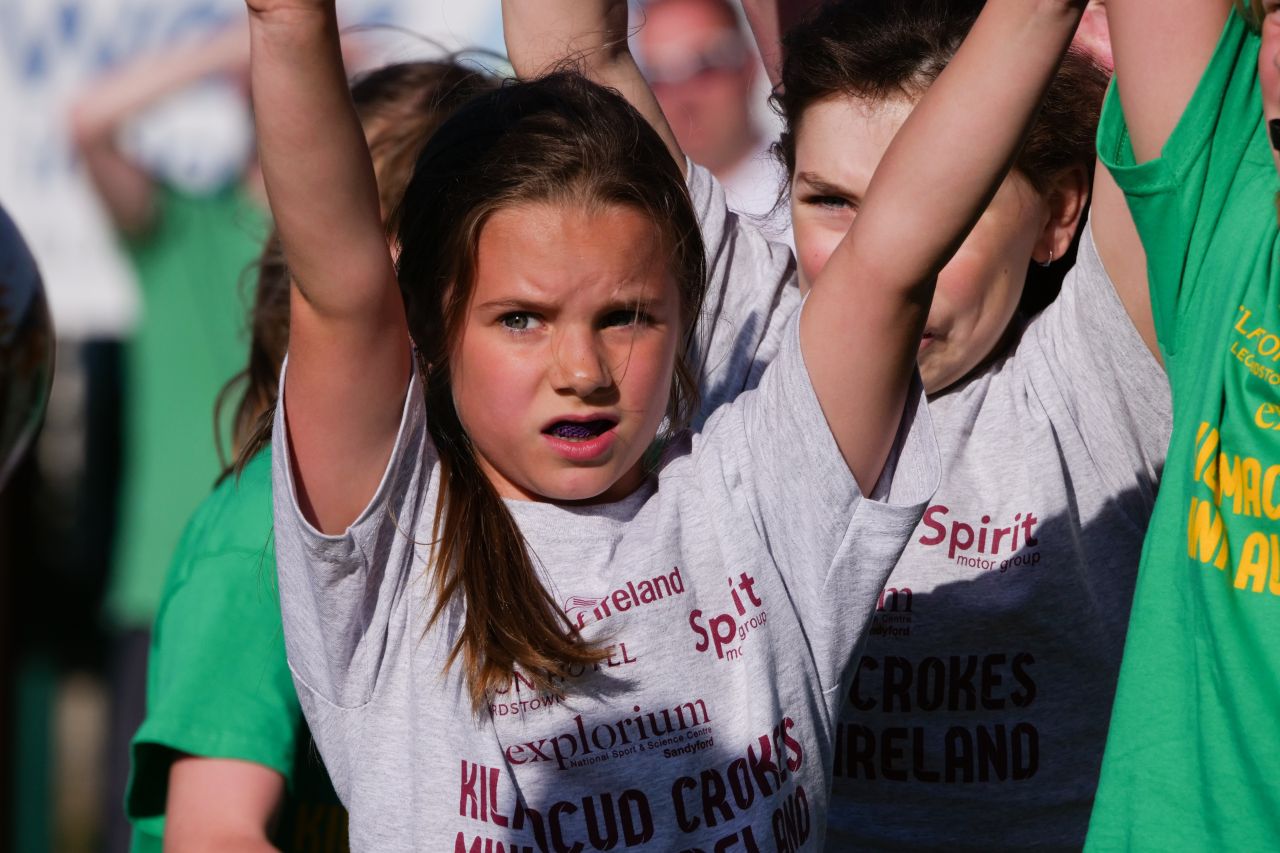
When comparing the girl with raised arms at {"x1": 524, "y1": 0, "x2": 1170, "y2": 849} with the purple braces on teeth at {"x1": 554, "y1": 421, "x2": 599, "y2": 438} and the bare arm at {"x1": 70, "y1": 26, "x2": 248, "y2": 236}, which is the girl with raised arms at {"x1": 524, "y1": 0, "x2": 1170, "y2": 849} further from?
the bare arm at {"x1": 70, "y1": 26, "x2": 248, "y2": 236}

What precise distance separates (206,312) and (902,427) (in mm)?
2873

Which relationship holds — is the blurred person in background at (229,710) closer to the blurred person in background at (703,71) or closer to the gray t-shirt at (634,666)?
the gray t-shirt at (634,666)

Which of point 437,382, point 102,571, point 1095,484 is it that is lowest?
point 102,571

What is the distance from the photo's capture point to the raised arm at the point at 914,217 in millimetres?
1494

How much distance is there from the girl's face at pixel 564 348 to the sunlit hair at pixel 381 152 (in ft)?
2.10

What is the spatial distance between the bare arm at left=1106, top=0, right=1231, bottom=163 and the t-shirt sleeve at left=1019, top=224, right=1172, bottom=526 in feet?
0.86

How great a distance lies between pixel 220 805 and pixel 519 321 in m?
0.71

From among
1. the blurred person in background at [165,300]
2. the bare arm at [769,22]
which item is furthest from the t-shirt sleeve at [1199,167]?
the blurred person in background at [165,300]

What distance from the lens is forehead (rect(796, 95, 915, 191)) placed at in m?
2.05

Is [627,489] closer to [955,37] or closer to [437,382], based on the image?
[437,382]

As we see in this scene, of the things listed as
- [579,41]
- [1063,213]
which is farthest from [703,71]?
[1063,213]

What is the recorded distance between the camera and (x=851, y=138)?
2074 millimetres

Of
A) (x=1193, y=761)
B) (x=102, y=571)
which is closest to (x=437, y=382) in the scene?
(x=1193, y=761)

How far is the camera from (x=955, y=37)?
7.04ft
